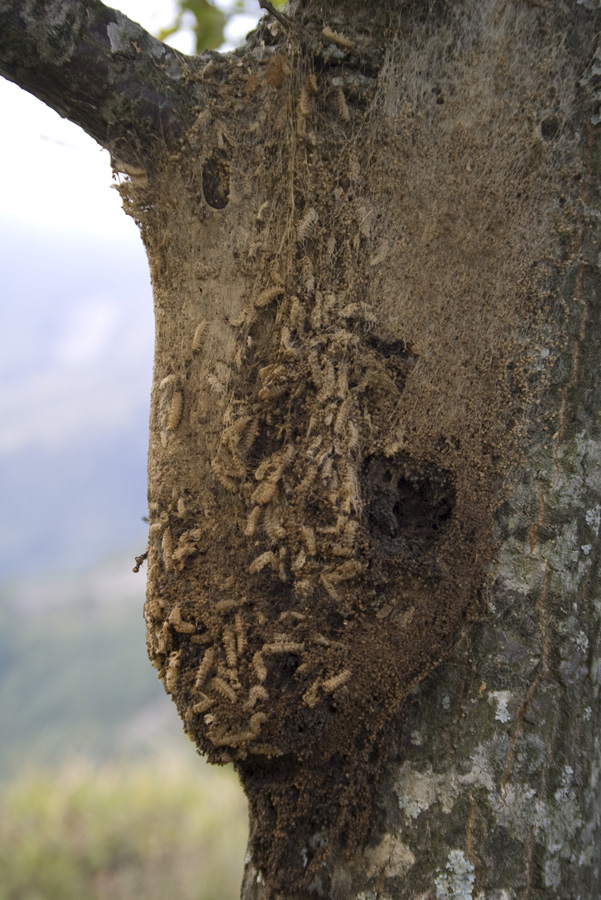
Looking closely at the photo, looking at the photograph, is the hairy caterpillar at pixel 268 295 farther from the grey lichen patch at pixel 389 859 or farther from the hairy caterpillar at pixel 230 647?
the grey lichen patch at pixel 389 859

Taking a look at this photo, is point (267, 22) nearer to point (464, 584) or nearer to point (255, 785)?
point (464, 584)

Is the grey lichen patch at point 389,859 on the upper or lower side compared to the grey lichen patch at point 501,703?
lower

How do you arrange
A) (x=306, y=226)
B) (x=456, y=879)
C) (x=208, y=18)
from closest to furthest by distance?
(x=456, y=879) < (x=306, y=226) < (x=208, y=18)

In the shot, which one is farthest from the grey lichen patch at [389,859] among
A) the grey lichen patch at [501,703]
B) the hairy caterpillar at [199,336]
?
the hairy caterpillar at [199,336]

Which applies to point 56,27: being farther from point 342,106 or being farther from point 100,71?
point 342,106

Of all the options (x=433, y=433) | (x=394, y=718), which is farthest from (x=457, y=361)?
(x=394, y=718)

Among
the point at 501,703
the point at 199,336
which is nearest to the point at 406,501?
the point at 501,703
